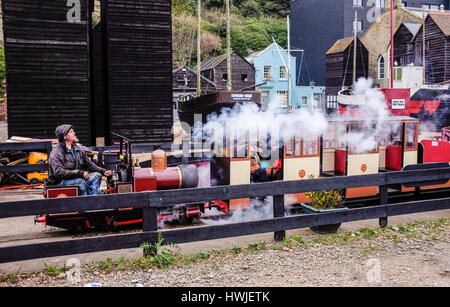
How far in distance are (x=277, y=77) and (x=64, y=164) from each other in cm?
4246

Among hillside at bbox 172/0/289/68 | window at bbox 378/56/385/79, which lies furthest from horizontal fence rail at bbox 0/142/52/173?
hillside at bbox 172/0/289/68

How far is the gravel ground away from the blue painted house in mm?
41153

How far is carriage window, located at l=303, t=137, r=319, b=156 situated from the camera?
9.17 metres

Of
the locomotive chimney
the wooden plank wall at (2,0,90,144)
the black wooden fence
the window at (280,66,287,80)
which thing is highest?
the window at (280,66,287,80)

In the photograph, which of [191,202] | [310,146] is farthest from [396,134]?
[191,202]

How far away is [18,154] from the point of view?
1347 centimetres

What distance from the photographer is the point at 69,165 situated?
23.9ft

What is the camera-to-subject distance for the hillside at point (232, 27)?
2265 inches

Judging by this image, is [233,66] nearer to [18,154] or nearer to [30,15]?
[30,15]

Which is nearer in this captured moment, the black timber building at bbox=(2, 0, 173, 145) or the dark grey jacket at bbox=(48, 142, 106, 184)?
the dark grey jacket at bbox=(48, 142, 106, 184)

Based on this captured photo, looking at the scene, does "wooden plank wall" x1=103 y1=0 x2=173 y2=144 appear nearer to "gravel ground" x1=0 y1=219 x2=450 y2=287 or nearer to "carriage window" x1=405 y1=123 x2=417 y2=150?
"carriage window" x1=405 y1=123 x2=417 y2=150

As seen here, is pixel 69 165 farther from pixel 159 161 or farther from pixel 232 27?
pixel 232 27

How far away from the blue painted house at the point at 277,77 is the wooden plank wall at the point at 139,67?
28.7m

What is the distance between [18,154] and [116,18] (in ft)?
26.6
